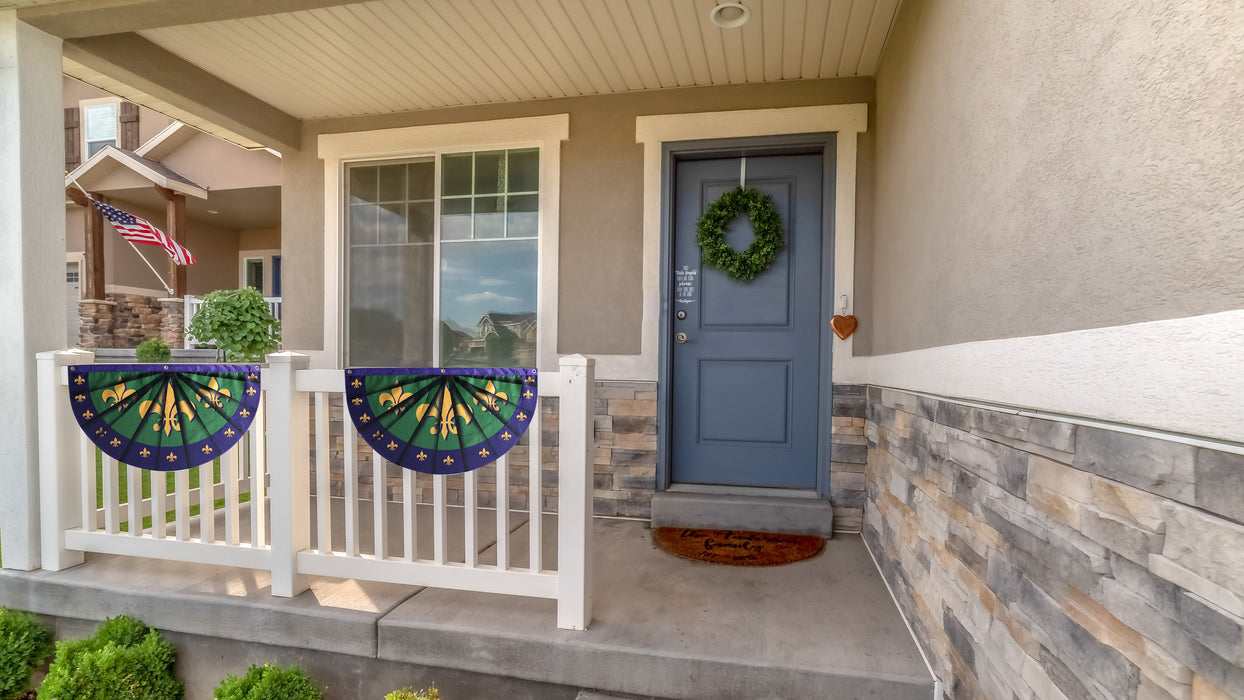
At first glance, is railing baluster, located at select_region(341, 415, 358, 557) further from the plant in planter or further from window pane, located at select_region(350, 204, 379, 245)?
window pane, located at select_region(350, 204, 379, 245)

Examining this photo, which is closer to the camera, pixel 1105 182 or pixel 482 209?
pixel 1105 182

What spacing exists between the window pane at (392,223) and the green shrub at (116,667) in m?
2.41

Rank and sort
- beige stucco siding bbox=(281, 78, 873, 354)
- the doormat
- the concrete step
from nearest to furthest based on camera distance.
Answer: the doormat
the concrete step
beige stucco siding bbox=(281, 78, 873, 354)

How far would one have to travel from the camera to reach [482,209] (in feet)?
11.6

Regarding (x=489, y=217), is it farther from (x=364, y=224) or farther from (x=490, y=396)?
(x=490, y=396)

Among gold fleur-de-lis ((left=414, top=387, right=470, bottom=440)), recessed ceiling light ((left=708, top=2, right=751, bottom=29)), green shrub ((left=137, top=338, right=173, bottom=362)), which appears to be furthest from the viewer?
green shrub ((left=137, top=338, right=173, bottom=362))

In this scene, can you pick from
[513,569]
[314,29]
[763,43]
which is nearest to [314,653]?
[513,569]

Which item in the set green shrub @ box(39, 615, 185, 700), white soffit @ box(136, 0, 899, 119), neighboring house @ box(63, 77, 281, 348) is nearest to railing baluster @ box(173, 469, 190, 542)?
green shrub @ box(39, 615, 185, 700)

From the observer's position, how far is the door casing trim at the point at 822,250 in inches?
119

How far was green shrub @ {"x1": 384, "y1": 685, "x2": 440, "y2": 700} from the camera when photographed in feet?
5.54

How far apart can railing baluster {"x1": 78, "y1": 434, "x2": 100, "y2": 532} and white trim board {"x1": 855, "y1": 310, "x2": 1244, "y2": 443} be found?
→ 3.33m

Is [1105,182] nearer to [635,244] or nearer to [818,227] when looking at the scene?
[818,227]

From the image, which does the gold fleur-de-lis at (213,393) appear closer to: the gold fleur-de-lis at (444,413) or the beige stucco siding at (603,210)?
the gold fleur-de-lis at (444,413)

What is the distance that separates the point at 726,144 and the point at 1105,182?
2.33m
